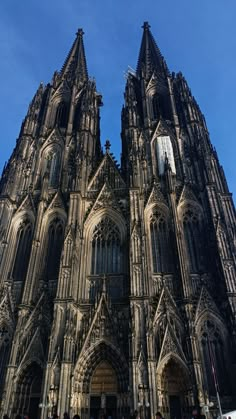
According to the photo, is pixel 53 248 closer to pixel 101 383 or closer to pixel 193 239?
pixel 101 383

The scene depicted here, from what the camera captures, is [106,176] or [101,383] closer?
[101,383]

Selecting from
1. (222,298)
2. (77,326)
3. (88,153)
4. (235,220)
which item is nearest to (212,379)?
(222,298)

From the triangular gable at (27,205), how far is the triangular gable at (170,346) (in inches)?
542

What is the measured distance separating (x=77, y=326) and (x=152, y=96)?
25288 millimetres

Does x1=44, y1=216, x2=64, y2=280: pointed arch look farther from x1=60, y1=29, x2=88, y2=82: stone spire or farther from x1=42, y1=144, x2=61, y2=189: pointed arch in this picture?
x1=60, y1=29, x2=88, y2=82: stone spire

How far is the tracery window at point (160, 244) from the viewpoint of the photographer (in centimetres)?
2216

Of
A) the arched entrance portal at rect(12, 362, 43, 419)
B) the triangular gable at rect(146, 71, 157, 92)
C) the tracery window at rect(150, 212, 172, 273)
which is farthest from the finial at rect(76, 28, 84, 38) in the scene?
the arched entrance portal at rect(12, 362, 43, 419)

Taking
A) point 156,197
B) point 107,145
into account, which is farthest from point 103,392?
point 107,145

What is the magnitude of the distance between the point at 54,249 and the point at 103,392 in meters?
10.2

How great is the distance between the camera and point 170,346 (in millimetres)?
18328

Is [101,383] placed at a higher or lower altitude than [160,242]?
lower

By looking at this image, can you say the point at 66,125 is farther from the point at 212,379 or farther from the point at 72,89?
the point at 212,379

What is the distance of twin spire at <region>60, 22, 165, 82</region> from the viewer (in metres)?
38.1

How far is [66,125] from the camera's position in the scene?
3303cm
